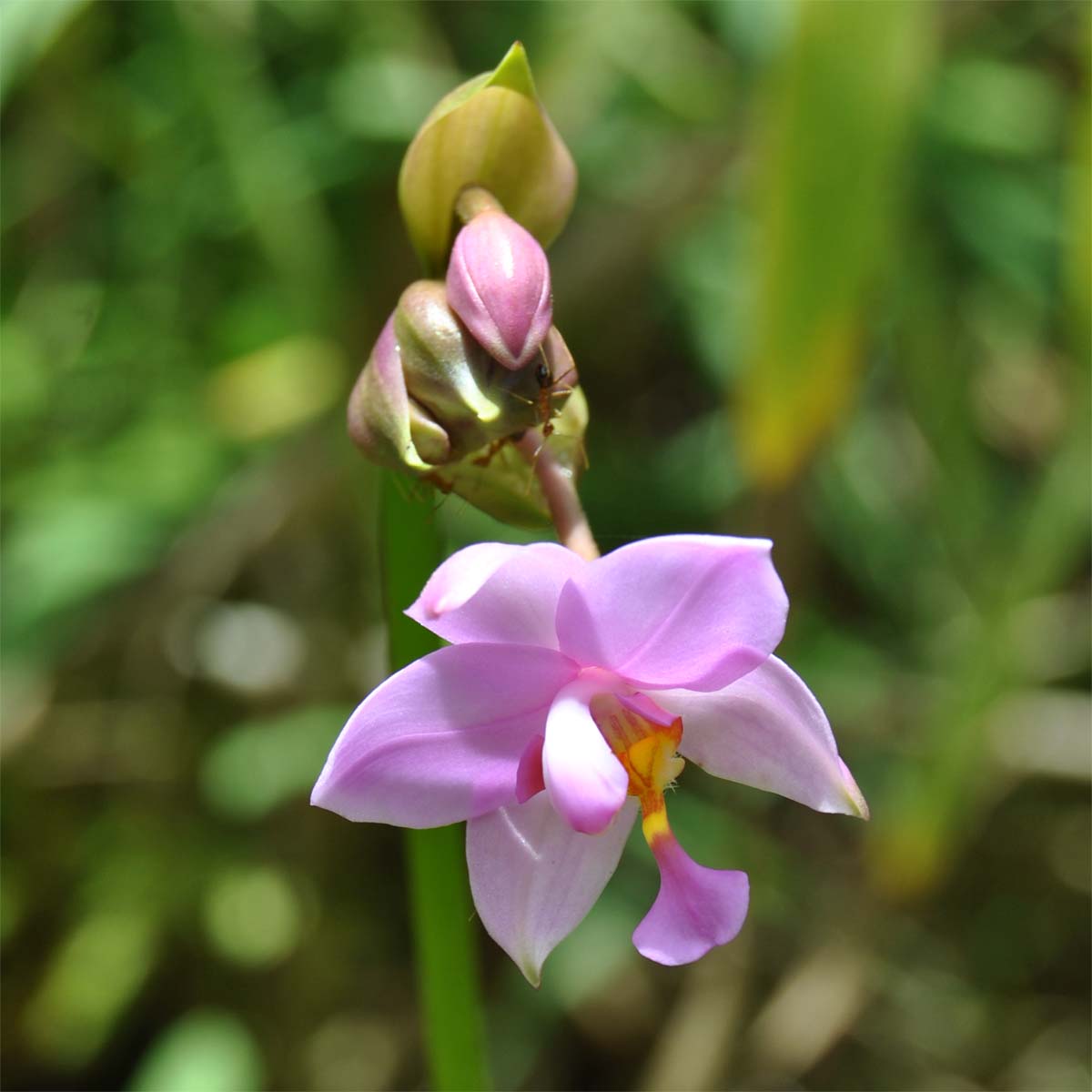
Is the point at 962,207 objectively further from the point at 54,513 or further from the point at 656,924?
the point at 656,924

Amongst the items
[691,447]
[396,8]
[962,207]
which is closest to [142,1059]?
[691,447]

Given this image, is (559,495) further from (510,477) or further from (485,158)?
(485,158)

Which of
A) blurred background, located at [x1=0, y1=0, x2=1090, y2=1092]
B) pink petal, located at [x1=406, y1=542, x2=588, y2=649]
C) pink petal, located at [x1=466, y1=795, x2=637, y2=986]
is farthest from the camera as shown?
blurred background, located at [x1=0, y1=0, x2=1090, y2=1092]

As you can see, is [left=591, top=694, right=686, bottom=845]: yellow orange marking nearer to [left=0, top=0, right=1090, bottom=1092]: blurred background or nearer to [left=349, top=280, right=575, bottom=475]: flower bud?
[left=349, top=280, right=575, bottom=475]: flower bud

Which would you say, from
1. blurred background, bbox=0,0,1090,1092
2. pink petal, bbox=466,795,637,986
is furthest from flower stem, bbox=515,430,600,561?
blurred background, bbox=0,0,1090,1092

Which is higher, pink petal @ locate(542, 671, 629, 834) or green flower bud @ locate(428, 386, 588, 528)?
green flower bud @ locate(428, 386, 588, 528)

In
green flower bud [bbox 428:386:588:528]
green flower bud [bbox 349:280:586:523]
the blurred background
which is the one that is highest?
green flower bud [bbox 349:280:586:523]

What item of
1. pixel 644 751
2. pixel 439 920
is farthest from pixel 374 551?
pixel 644 751
